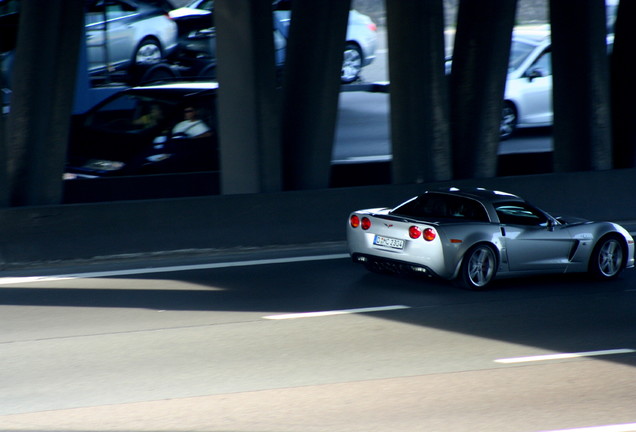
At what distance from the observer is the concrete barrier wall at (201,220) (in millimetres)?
12359

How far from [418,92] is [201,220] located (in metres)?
3.98

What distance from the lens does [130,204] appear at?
41.9 feet

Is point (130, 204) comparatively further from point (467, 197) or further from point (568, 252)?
point (568, 252)

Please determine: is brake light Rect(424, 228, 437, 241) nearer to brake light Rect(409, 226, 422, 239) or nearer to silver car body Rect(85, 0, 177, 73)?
brake light Rect(409, 226, 422, 239)

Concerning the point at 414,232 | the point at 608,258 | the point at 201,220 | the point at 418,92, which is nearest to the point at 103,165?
the point at 201,220

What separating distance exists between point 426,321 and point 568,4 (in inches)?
343

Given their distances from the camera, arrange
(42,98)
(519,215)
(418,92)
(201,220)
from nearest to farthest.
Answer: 1. (519,215)
2. (42,98)
3. (201,220)
4. (418,92)

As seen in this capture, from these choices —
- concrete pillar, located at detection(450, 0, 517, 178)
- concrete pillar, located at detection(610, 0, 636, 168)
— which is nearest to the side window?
concrete pillar, located at detection(450, 0, 517, 178)

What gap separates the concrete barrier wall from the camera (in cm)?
1236

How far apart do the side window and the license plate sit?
3.97 ft

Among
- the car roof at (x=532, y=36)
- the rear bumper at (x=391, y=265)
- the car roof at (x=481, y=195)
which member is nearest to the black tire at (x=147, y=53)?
the car roof at (x=532, y=36)

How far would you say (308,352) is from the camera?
317 inches

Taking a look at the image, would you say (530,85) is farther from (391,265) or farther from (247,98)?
(391,265)

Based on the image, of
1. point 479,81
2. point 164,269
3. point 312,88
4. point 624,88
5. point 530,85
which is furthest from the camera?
point 530,85
